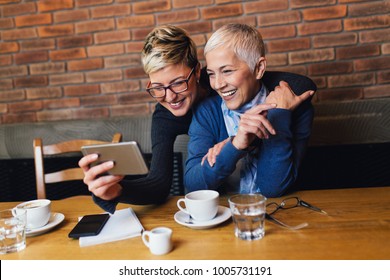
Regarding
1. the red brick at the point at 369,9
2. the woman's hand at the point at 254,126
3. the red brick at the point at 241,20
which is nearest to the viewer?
the woman's hand at the point at 254,126

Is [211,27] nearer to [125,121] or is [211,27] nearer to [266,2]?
[266,2]

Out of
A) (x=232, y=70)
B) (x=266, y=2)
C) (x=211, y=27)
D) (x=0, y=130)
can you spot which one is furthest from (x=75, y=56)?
(x=232, y=70)

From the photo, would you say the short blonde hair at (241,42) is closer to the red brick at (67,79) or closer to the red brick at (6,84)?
the red brick at (67,79)

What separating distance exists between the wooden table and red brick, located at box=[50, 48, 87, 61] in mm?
1467

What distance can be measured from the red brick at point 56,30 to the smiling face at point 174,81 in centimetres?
121

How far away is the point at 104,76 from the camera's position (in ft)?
7.77

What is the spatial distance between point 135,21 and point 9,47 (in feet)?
2.79

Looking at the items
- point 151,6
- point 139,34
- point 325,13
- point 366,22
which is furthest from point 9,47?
point 366,22

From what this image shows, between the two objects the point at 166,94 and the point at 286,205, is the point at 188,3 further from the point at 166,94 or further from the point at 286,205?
the point at 286,205

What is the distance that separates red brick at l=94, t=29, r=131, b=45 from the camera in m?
2.31

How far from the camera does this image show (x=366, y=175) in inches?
86.8

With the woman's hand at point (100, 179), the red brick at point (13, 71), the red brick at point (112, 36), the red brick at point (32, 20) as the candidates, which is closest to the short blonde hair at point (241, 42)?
the woman's hand at point (100, 179)

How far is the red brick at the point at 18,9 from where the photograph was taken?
2.38 metres

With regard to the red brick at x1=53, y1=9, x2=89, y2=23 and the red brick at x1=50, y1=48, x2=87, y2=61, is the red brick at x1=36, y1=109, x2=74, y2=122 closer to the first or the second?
the red brick at x1=50, y1=48, x2=87, y2=61
